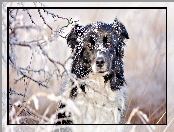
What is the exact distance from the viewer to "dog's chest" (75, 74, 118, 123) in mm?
2498

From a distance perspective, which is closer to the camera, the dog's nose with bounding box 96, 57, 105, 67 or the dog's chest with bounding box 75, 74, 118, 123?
the dog's nose with bounding box 96, 57, 105, 67

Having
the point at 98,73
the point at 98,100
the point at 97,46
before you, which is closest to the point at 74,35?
the point at 97,46

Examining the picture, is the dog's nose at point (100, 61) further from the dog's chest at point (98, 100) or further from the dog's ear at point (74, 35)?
the dog's ear at point (74, 35)

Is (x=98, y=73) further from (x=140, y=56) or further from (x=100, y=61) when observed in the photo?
(x=140, y=56)

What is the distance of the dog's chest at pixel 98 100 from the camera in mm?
2498

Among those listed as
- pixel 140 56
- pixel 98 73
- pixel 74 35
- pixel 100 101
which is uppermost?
pixel 74 35

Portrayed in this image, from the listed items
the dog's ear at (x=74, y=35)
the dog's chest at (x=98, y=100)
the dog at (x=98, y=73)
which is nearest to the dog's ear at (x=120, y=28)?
the dog at (x=98, y=73)

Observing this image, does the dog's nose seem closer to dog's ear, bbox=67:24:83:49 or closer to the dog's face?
the dog's face

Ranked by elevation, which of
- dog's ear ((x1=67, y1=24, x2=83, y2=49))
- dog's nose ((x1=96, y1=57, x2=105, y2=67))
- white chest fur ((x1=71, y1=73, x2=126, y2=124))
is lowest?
white chest fur ((x1=71, y1=73, x2=126, y2=124))

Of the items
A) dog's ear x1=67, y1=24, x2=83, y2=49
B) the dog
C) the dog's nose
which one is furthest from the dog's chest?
dog's ear x1=67, y1=24, x2=83, y2=49

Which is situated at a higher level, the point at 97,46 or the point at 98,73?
the point at 97,46

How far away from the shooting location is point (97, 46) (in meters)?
2.44

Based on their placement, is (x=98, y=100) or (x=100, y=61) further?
(x=98, y=100)

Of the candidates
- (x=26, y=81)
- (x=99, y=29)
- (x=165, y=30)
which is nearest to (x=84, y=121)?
(x=26, y=81)
